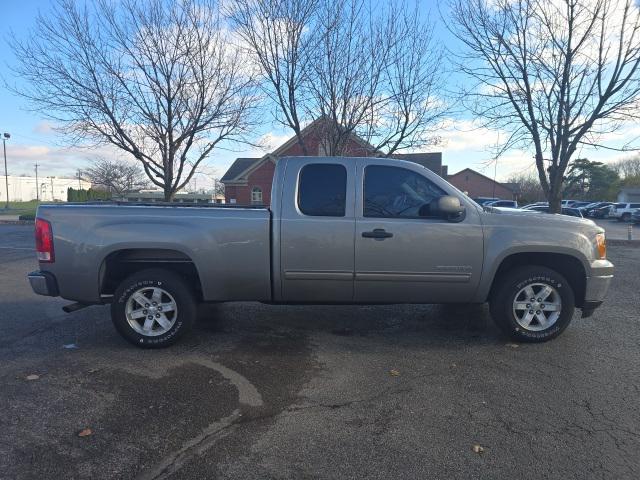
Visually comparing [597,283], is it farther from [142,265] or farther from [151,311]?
[142,265]

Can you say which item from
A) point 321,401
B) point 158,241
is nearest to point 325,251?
point 321,401

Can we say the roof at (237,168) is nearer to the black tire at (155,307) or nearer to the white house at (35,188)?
the black tire at (155,307)

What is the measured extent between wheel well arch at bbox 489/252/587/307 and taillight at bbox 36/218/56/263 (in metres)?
4.50

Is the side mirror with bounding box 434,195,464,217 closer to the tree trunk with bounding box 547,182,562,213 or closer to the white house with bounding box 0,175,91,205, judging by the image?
the tree trunk with bounding box 547,182,562,213

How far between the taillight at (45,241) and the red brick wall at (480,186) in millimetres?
69468

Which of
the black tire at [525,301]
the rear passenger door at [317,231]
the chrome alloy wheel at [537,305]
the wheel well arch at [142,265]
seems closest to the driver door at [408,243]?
the rear passenger door at [317,231]

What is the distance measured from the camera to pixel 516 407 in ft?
10.9

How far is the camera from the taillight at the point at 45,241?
4.27m

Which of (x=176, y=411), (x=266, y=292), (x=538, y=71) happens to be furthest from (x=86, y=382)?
(x=538, y=71)

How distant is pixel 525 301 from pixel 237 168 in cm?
4133

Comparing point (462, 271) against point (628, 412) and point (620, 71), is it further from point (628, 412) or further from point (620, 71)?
point (620, 71)

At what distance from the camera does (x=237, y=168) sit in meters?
43.8

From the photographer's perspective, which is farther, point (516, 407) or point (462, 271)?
point (462, 271)

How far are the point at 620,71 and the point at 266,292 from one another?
14.1 m
